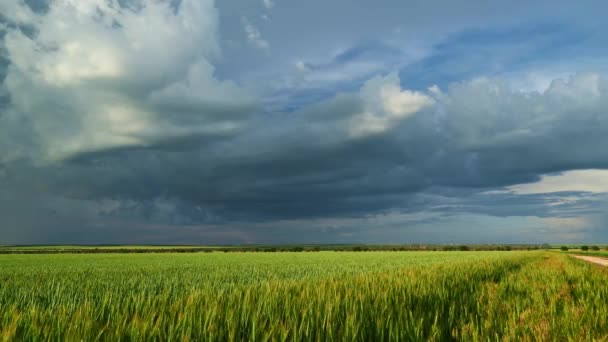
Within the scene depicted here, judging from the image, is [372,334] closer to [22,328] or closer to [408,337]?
[408,337]

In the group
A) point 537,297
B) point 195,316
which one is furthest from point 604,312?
point 195,316

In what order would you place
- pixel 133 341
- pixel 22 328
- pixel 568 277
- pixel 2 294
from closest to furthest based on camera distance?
pixel 133 341, pixel 22 328, pixel 2 294, pixel 568 277

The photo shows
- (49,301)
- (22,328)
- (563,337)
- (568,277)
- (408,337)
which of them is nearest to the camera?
(22,328)

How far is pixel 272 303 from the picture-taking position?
4.97 metres

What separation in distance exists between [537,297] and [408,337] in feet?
16.2

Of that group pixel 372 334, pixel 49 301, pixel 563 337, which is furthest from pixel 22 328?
pixel 49 301

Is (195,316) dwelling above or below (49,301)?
above

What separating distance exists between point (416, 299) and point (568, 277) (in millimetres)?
9622

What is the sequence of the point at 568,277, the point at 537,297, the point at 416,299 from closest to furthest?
the point at 416,299 < the point at 537,297 < the point at 568,277

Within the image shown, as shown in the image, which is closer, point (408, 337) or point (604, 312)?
point (408, 337)

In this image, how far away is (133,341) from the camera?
2.91m

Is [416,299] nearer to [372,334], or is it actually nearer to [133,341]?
[372,334]

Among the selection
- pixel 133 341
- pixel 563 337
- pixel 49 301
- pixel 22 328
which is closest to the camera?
pixel 133 341

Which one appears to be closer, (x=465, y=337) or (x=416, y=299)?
(x=465, y=337)
